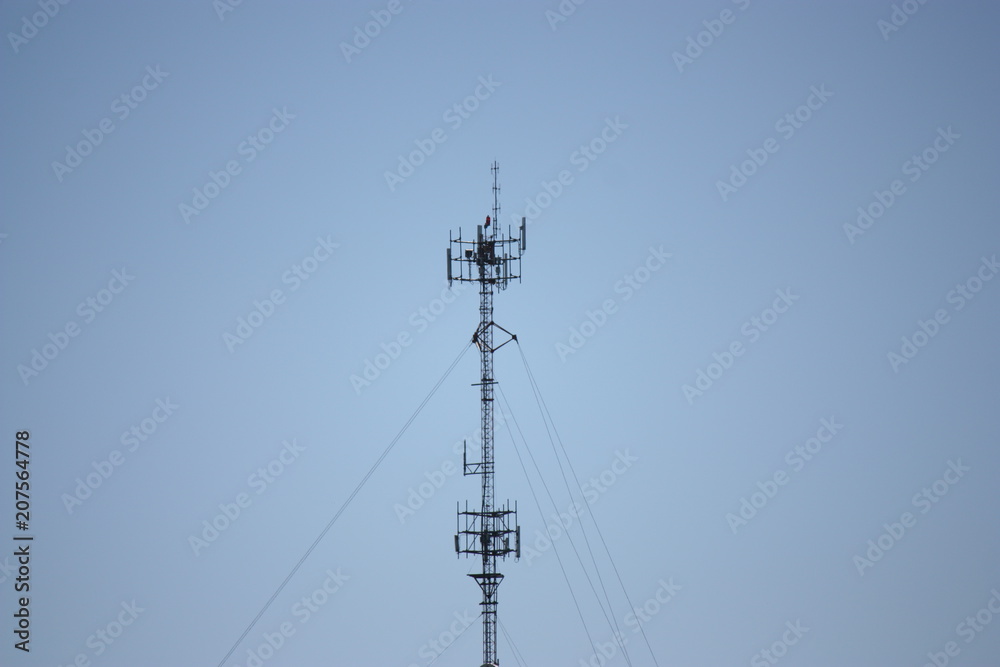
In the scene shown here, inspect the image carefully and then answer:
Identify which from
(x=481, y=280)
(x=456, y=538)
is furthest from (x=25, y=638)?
(x=481, y=280)

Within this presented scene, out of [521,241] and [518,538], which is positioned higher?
[521,241]

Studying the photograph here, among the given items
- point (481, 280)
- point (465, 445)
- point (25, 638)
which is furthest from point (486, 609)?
point (25, 638)

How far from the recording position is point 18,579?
201 ft

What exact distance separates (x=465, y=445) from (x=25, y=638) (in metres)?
17.9

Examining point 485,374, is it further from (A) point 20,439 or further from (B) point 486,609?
(A) point 20,439

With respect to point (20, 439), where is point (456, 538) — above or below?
below

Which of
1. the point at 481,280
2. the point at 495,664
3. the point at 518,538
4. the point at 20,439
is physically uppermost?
the point at 481,280

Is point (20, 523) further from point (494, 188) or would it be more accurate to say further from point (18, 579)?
point (494, 188)

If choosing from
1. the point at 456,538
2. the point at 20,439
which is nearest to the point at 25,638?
the point at 20,439

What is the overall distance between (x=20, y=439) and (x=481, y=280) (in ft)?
60.0

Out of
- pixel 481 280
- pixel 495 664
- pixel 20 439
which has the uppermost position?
pixel 481 280

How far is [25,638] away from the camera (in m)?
61.6

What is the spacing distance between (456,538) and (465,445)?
11.6 feet

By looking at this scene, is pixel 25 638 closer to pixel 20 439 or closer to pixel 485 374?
pixel 20 439
